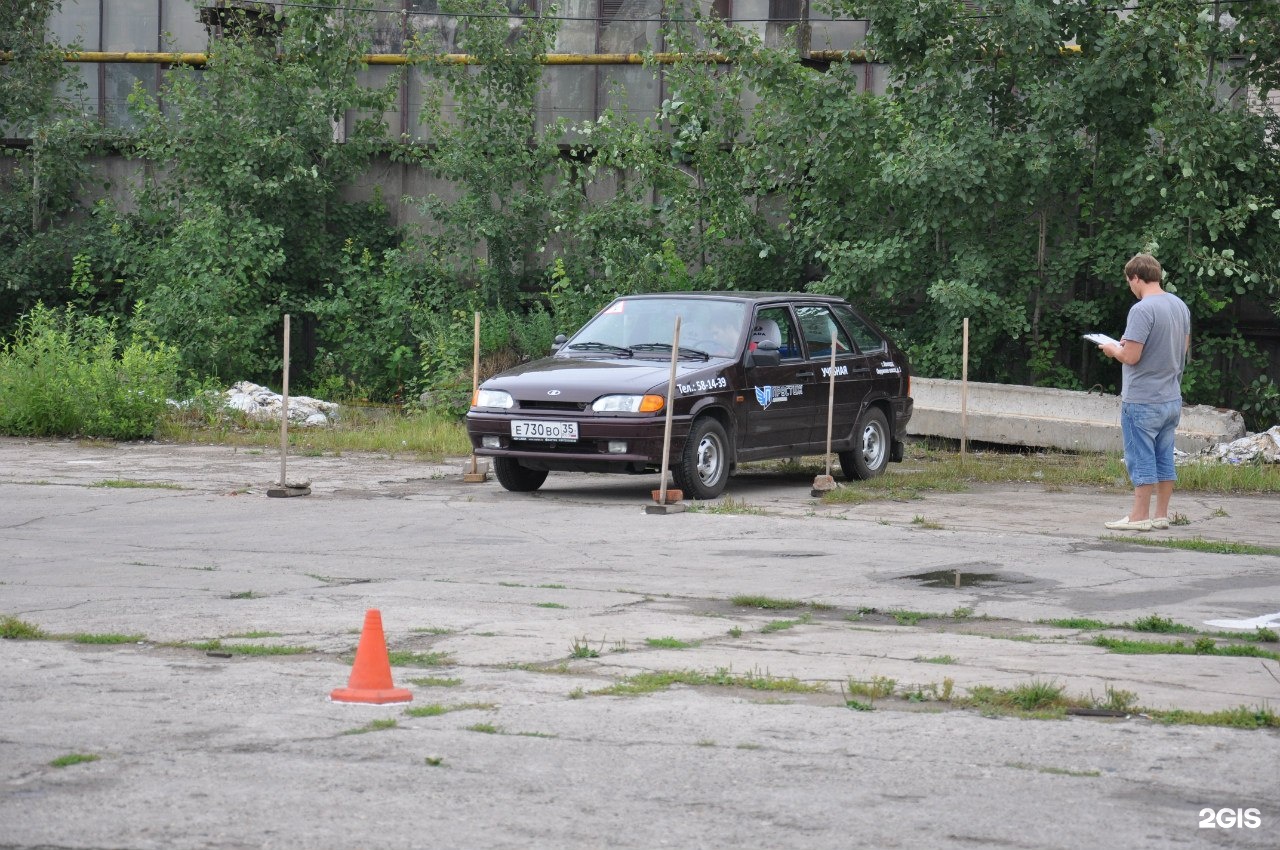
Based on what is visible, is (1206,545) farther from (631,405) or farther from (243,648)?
(243,648)

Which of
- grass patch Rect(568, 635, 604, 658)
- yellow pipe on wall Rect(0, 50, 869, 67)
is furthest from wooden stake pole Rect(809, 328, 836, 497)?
yellow pipe on wall Rect(0, 50, 869, 67)

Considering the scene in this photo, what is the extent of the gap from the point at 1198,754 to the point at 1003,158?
1509 centimetres

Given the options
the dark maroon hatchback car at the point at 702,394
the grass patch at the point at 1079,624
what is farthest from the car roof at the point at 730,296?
the grass patch at the point at 1079,624

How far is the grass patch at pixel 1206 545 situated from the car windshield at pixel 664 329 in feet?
13.5

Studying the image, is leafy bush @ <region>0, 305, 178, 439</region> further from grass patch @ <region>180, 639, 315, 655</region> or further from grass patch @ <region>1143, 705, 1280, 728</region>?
grass patch @ <region>1143, 705, 1280, 728</region>

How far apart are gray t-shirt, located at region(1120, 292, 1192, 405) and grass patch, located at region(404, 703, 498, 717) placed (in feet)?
23.2

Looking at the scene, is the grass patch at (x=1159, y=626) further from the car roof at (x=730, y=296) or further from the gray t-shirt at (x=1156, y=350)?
the car roof at (x=730, y=296)

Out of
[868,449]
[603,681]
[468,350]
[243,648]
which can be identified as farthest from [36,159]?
[603,681]

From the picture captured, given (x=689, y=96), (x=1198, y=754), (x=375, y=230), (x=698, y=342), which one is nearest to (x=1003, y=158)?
(x=689, y=96)

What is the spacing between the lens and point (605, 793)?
4793 mm

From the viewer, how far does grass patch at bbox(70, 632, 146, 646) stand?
712 centimetres

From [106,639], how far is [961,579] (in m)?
4.55

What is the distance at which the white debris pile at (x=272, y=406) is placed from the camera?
20.7 meters

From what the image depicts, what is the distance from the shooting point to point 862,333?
51.4 ft
